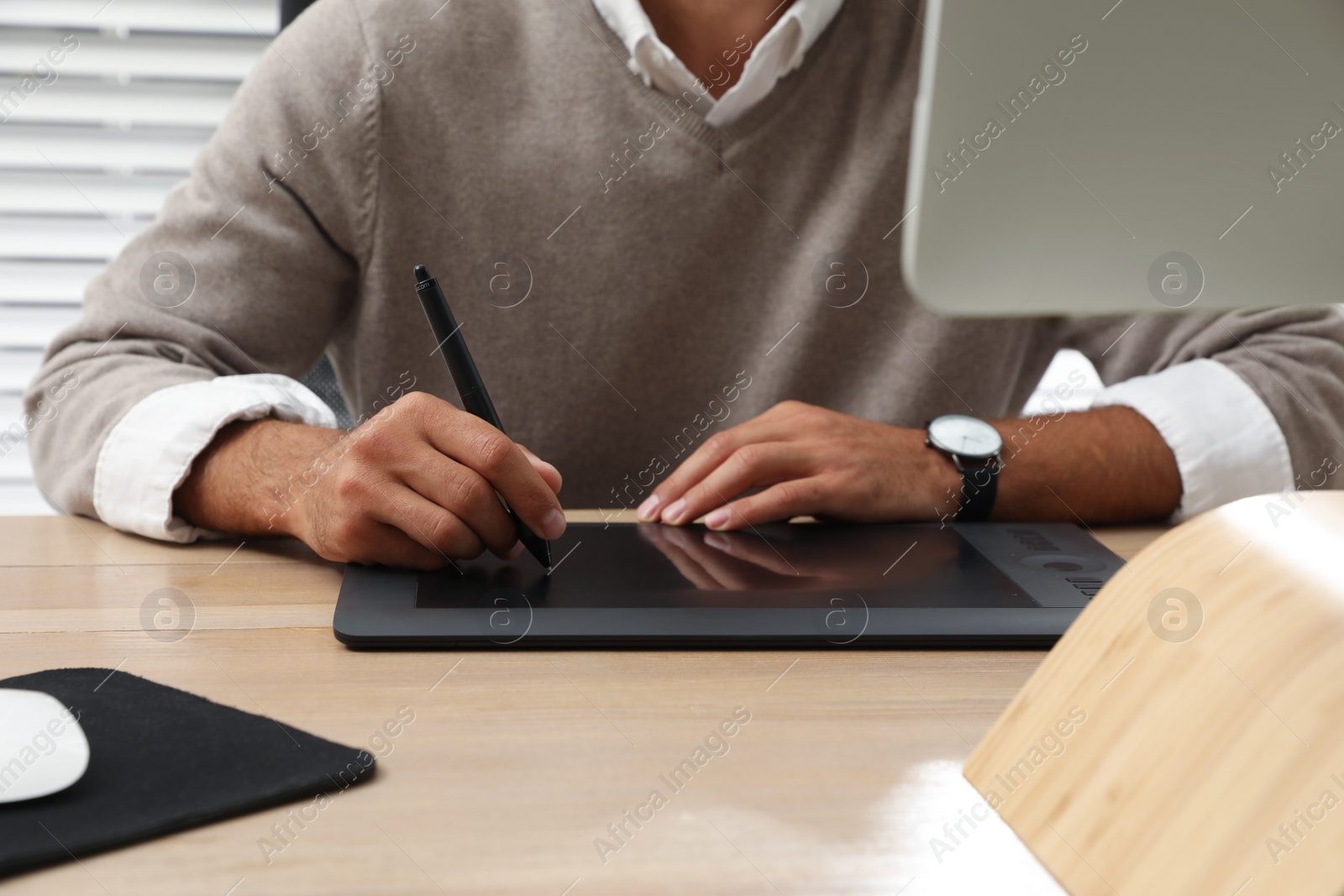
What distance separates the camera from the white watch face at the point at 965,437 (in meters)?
0.81

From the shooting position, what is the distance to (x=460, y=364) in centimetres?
64

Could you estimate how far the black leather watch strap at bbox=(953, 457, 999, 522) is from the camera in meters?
0.78

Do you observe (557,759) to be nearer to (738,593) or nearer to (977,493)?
(738,593)

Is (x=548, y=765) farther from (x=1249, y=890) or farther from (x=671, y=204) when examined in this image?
(x=671, y=204)

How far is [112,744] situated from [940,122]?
37cm

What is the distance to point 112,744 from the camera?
375 millimetres

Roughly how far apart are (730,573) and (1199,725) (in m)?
0.31

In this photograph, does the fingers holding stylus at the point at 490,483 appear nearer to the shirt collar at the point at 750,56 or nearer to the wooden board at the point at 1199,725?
the wooden board at the point at 1199,725

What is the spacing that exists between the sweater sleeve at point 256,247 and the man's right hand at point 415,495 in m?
0.22

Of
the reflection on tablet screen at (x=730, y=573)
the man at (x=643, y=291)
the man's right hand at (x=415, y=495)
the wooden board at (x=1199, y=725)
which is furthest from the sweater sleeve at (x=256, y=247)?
the wooden board at (x=1199, y=725)

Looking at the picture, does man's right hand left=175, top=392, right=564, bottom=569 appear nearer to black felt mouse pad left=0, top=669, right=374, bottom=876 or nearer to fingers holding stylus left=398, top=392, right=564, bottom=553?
fingers holding stylus left=398, top=392, right=564, bottom=553

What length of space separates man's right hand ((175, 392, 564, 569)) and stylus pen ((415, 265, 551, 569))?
0.04 ft

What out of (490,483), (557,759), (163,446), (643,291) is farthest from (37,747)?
(643,291)

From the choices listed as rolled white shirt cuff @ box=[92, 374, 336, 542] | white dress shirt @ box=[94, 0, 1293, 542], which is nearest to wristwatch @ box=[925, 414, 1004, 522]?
white dress shirt @ box=[94, 0, 1293, 542]
